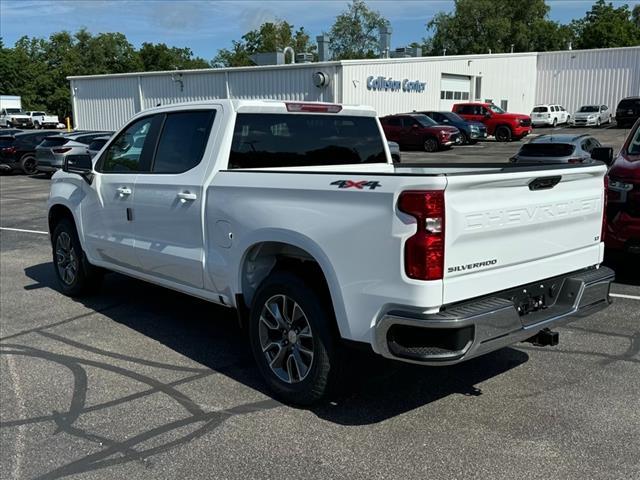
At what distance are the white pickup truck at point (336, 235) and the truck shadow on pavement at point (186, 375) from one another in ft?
1.27

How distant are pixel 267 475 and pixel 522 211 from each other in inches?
80.2

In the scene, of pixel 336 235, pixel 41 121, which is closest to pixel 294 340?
pixel 336 235

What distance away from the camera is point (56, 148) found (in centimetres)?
2233

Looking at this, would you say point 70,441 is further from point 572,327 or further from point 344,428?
point 572,327

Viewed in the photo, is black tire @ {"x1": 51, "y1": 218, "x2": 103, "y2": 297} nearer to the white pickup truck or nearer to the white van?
the white pickup truck

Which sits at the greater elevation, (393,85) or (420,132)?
(393,85)

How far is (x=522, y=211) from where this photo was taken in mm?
3732

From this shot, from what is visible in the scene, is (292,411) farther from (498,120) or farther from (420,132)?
(498,120)

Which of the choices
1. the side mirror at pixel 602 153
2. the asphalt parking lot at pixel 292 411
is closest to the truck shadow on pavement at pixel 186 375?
the asphalt parking lot at pixel 292 411

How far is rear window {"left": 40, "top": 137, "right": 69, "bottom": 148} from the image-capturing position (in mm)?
22750

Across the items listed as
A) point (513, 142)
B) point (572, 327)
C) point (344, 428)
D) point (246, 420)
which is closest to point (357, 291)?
point (344, 428)

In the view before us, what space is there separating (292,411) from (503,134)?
114 ft

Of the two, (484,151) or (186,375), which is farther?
(484,151)

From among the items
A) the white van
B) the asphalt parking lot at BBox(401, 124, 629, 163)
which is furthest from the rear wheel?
the white van
